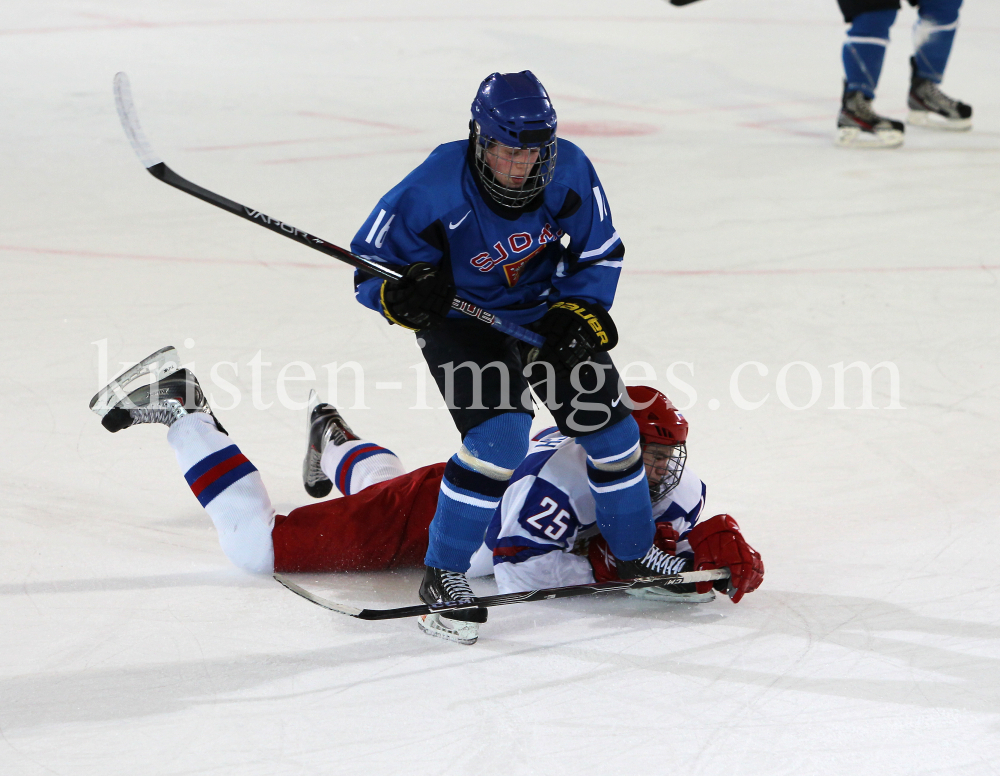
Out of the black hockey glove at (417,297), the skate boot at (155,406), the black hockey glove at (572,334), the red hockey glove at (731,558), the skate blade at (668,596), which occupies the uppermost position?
the black hockey glove at (417,297)

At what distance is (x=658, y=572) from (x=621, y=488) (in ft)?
0.72

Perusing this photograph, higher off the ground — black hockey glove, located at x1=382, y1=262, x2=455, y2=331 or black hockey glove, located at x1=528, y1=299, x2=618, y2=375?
black hockey glove, located at x1=382, y1=262, x2=455, y2=331

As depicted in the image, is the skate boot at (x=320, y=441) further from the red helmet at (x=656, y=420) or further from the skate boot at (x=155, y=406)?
the red helmet at (x=656, y=420)

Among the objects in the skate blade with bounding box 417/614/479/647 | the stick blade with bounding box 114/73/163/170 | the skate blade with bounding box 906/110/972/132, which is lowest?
the skate blade with bounding box 417/614/479/647

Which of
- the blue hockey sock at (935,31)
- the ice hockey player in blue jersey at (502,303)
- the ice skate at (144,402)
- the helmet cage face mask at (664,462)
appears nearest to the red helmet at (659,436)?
the helmet cage face mask at (664,462)

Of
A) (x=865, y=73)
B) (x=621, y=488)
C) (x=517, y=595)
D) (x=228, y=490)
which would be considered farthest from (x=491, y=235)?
(x=865, y=73)

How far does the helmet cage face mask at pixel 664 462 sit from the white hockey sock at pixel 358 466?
2.12 feet

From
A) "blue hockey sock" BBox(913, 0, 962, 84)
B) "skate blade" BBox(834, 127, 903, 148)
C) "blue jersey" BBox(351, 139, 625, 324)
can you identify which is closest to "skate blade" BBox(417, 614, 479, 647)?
"blue jersey" BBox(351, 139, 625, 324)

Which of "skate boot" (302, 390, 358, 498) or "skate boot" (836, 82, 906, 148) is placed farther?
"skate boot" (836, 82, 906, 148)

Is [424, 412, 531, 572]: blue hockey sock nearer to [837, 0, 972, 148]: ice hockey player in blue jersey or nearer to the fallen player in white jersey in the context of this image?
the fallen player in white jersey

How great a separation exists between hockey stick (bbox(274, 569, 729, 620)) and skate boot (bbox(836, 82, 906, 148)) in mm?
4417

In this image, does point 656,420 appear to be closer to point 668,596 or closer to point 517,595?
point 668,596

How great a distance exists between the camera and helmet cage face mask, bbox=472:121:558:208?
219cm

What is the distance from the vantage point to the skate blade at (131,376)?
268 centimetres
